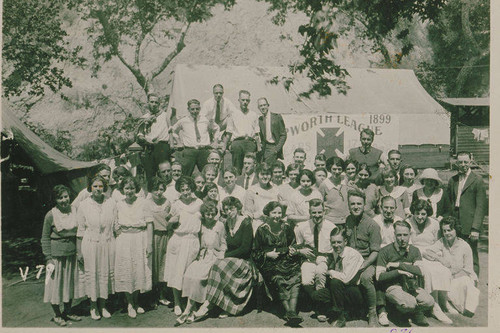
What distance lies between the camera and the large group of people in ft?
13.5

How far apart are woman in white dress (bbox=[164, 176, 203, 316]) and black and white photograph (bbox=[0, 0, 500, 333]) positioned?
14 mm

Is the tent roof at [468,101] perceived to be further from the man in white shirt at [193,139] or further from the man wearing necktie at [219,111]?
the man in white shirt at [193,139]

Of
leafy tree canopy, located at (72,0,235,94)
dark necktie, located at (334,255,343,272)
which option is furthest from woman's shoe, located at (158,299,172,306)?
leafy tree canopy, located at (72,0,235,94)

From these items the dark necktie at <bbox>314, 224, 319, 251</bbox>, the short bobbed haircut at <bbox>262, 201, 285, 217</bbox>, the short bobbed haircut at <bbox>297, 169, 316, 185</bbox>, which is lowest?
the dark necktie at <bbox>314, 224, 319, 251</bbox>

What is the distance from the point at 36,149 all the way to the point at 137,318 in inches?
123

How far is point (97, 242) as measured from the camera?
13.8ft

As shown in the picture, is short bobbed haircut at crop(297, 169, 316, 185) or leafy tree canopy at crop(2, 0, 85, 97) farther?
leafy tree canopy at crop(2, 0, 85, 97)

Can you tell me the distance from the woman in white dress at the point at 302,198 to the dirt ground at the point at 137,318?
87cm

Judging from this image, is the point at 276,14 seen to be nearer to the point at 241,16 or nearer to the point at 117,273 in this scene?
the point at 241,16

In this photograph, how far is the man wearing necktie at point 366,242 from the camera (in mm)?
4066

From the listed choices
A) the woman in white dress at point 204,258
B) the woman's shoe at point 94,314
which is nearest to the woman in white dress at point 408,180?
the woman in white dress at point 204,258

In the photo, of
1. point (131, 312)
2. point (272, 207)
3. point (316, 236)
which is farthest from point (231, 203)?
point (131, 312)

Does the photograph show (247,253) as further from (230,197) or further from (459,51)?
(459,51)

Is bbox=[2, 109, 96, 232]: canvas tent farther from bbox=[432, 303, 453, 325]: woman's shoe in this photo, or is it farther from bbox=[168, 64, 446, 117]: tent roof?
bbox=[432, 303, 453, 325]: woman's shoe
